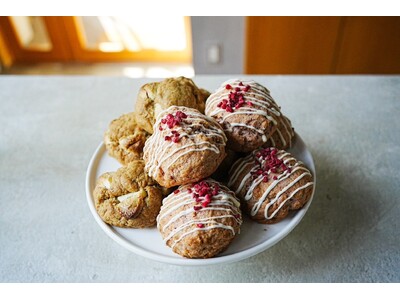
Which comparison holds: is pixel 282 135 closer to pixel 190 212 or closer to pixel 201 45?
pixel 190 212

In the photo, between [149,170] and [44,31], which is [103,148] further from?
[44,31]

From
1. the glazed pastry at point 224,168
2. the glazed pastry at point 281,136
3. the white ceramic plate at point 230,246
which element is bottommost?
the white ceramic plate at point 230,246

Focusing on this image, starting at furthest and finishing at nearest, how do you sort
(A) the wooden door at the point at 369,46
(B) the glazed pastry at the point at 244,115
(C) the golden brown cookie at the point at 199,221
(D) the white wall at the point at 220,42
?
(D) the white wall at the point at 220,42 < (A) the wooden door at the point at 369,46 < (B) the glazed pastry at the point at 244,115 < (C) the golden brown cookie at the point at 199,221

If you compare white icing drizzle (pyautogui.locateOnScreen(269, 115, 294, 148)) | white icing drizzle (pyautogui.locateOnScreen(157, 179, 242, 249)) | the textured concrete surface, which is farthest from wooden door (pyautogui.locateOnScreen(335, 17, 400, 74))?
white icing drizzle (pyautogui.locateOnScreen(157, 179, 242, 249))

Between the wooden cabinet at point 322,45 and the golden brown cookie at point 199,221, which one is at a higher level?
the golden brown cookie at point 199,221

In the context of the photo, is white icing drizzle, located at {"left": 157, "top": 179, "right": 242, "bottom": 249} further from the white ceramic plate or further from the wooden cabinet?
the wooden cabinet

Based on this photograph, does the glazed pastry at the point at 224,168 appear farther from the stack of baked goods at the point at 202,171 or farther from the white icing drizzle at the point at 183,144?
the white icing drizzle at the point at 183,144

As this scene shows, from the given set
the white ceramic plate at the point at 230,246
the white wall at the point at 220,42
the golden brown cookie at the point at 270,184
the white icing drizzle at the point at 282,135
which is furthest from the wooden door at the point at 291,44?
the white ceramic plate at the point at 230,246
